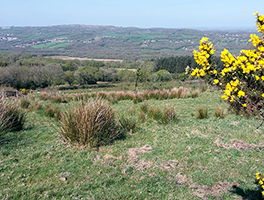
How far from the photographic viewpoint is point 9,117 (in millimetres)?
5570

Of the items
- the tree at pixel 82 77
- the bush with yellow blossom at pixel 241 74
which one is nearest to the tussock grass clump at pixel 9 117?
the bush with yellow blossom at pixel 241 74

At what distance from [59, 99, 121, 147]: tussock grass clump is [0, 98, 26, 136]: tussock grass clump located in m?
1.58

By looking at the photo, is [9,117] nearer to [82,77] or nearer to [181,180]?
[181,180]

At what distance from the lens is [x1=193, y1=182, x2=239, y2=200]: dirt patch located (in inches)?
131

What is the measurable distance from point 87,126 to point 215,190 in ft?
9.38

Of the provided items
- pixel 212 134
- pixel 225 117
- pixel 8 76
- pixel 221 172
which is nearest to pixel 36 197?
pixel 221 172

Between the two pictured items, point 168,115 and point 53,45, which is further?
point 53,45

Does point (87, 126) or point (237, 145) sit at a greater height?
point (87, 126)

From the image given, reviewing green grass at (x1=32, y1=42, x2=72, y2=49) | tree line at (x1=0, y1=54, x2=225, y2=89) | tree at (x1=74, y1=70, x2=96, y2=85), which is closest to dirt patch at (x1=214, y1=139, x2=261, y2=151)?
tree line at (x1=0, y1=54, x2=225, y2=89)

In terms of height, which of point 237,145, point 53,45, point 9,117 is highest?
point 9,117

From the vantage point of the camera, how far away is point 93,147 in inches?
195

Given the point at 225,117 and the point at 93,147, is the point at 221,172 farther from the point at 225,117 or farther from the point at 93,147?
the point at 225,117

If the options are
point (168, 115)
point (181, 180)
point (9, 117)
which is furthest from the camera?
point (168, 115)

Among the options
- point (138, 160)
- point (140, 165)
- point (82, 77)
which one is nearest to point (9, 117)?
point (138, 160)
